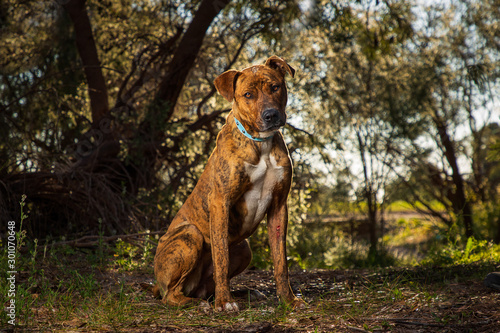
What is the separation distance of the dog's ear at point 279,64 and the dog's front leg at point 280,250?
103cm

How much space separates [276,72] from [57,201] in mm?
4424

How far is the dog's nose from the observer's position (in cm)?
326

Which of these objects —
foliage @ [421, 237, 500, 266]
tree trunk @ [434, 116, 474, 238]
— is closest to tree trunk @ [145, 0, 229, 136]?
foliage @ [421, 237, 500, 266]

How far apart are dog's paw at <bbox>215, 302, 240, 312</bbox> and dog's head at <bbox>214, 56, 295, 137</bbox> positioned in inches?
48.8

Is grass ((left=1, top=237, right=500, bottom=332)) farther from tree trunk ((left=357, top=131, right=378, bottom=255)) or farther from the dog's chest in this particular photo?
tree trunk ((left=357, top=131, right=378, bottom=255))

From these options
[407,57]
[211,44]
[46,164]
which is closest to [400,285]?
[46,164]

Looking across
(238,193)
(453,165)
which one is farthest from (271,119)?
(453,165)

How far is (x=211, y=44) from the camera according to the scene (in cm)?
825

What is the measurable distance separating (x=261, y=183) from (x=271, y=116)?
1.84ft

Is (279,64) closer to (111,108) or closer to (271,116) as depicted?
(271,116)

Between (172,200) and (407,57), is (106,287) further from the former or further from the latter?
(407,57)

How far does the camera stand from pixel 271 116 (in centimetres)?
326

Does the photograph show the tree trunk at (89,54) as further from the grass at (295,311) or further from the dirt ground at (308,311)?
the dirt ground at (308,311)

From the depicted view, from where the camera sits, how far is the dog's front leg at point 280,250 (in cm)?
361
